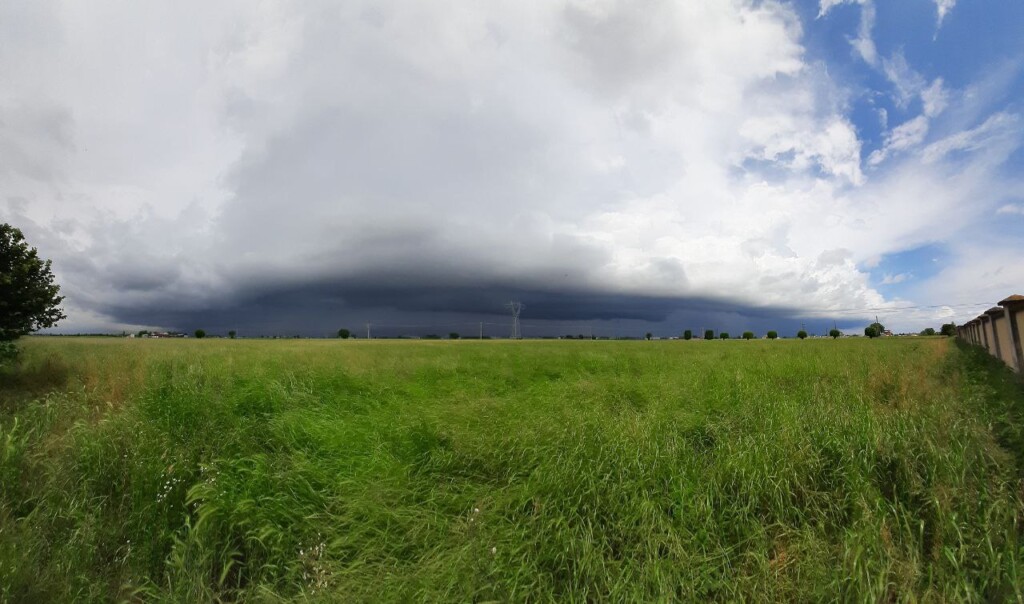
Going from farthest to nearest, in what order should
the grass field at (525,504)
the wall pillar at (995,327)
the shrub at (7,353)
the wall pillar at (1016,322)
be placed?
the wall pillar at (995,327), the shrub at (7,353), the wall pillar at (1016,322), the grass field at (525,504)

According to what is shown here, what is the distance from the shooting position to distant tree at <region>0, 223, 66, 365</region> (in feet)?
41.6

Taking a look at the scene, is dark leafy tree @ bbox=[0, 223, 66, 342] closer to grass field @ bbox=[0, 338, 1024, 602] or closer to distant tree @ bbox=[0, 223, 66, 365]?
distant tree @ bbox=[0, 223, 66, 365]

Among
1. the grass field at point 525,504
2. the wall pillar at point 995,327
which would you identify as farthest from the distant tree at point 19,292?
the wall pillar at point 995,327

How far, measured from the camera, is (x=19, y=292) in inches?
513

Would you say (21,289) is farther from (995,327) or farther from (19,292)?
(995,327)

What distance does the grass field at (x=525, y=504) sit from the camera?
166 inches

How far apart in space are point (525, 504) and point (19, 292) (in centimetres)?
1681

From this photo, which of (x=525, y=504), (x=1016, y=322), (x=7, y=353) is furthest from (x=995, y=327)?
(x=7, y=353)

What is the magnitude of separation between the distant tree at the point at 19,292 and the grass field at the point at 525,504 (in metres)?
5.62

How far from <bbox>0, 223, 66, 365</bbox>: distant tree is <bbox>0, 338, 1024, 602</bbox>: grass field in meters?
5.62

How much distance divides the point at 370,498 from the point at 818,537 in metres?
5.18

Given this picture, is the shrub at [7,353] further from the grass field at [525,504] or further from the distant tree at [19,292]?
the grass field at [525,504]

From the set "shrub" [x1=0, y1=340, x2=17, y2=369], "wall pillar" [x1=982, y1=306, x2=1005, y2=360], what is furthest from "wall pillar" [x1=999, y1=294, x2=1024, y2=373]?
"shrub" [x1=0, y1=340, x2=17, y2=369]

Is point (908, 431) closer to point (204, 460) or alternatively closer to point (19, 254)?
point (204, 460)
